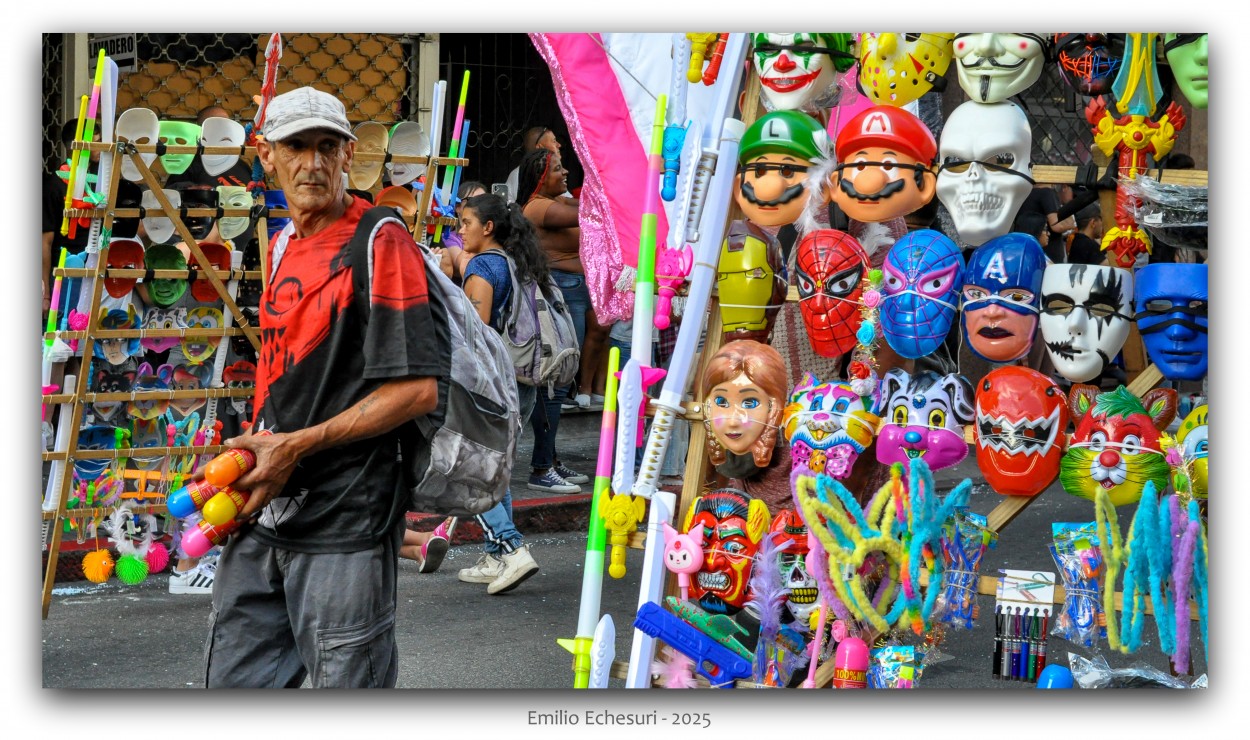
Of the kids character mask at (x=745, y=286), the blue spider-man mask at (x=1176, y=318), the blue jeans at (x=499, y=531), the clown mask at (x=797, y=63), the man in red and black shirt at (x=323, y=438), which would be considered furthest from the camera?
the blue jeans at (x=499, y=531)

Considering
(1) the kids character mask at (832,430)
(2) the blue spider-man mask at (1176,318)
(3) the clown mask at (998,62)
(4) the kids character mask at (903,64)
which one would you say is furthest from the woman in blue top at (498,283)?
(2) the blue spider-man mask at (1176,318)

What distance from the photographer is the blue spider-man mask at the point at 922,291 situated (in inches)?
135

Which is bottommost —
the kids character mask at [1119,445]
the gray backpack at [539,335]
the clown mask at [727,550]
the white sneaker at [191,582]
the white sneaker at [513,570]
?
the white sneaker at [191,582]

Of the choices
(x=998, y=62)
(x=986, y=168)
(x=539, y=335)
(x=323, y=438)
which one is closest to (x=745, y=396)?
(x=986, y=168)

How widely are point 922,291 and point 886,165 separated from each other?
32 cm

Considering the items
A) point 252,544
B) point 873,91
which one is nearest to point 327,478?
point 252,544

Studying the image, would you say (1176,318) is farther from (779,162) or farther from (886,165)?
(779,162)

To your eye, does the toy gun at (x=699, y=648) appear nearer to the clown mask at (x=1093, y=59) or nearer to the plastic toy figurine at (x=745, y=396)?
the plastic toy figurine at (x=745, y=396)

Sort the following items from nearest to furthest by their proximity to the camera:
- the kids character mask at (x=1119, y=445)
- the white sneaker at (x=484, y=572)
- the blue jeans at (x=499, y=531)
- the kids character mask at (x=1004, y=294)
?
the kids character mask at (x=1119, y=445), the kids character mask at (x=1004, y=294), the blue jeans at (x=499, y=531), the white sneaker at (x=484, y=572)

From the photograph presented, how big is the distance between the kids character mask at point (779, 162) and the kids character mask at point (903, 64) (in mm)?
187

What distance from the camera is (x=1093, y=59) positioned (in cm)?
334

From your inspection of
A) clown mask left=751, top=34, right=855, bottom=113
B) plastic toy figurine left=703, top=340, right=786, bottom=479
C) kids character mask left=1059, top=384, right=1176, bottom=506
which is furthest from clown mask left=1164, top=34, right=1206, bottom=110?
plastic toy figurine left=703, top=340, right=786, bottom=479

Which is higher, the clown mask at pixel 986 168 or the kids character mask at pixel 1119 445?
the clown mask at pixel 986 168

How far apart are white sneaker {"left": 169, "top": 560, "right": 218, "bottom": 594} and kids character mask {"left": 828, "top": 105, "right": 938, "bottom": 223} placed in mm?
2919
